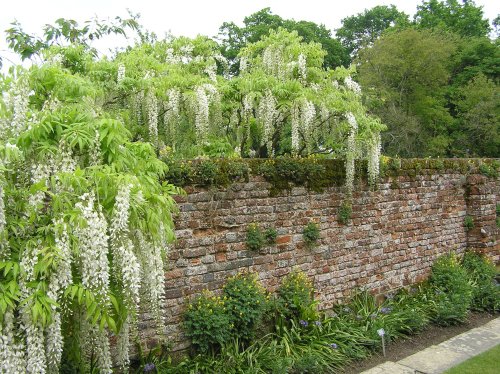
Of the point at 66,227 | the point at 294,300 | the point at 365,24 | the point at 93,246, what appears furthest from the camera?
the point at 365,24

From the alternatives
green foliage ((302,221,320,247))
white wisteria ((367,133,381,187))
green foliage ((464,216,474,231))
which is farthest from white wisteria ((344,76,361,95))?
green foliage ((464,216,474,231))

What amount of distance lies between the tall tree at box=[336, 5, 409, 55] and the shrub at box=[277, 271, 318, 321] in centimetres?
2899

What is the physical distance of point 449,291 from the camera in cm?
755

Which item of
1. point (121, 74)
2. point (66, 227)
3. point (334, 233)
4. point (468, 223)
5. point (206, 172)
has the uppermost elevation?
point (121, 74)

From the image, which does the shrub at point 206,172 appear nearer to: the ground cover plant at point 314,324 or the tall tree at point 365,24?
the ground cover plant at point 314,324

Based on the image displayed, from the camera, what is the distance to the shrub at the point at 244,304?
507cm

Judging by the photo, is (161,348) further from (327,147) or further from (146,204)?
(327,147)

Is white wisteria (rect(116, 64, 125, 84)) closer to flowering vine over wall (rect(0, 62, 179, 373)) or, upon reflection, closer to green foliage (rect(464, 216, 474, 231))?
flowering vine over wall (rect(0, 62, 179, 373))

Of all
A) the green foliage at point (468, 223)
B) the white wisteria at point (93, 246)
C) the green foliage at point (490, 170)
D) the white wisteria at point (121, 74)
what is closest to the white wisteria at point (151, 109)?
the white wisteria at point (121, 74)

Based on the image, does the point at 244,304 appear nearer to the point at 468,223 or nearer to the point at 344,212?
the point at 344,212

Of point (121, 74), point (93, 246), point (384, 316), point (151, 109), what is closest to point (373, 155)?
point (384, 316)

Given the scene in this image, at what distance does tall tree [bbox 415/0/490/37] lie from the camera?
29422 mm

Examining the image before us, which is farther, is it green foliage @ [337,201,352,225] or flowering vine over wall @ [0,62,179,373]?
green foliage @ [337,201,352,225]

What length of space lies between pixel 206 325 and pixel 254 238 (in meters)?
1.17
